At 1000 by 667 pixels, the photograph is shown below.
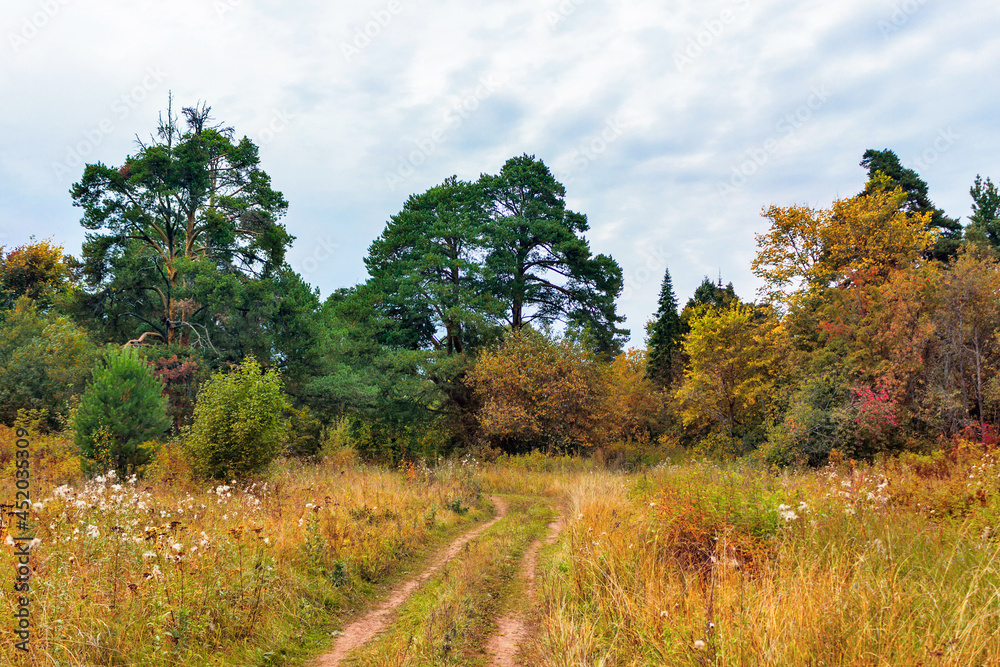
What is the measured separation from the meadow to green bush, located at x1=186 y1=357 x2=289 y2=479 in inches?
144

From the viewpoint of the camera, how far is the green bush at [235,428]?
12414 millimetres

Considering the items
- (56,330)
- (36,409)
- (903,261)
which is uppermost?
(903,261)

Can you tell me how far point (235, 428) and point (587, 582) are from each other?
376 inches

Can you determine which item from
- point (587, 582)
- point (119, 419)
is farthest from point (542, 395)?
point (587, 582)

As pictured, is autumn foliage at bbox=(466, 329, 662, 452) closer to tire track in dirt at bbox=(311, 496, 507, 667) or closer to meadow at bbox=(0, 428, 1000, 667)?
tire track in dirt at bbox=(311, 496, 507, 667)

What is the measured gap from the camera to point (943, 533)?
17.9 ft

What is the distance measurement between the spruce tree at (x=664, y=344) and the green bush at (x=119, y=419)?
29545mm

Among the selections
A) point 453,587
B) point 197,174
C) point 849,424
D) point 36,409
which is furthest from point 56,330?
point 849,424

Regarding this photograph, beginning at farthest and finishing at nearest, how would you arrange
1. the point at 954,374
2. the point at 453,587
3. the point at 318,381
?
the point at 318,381
the point at 954,374
the point at 453,587

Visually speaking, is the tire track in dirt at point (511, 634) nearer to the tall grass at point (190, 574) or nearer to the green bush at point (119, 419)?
the tall grass at point (190, 574)

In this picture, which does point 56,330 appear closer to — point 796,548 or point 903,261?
point 796,548

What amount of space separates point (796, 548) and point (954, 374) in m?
15.4

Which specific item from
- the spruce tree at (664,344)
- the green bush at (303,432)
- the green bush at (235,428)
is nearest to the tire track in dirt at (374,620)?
the green bush at (235,428)

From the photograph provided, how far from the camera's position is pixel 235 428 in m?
12.3
